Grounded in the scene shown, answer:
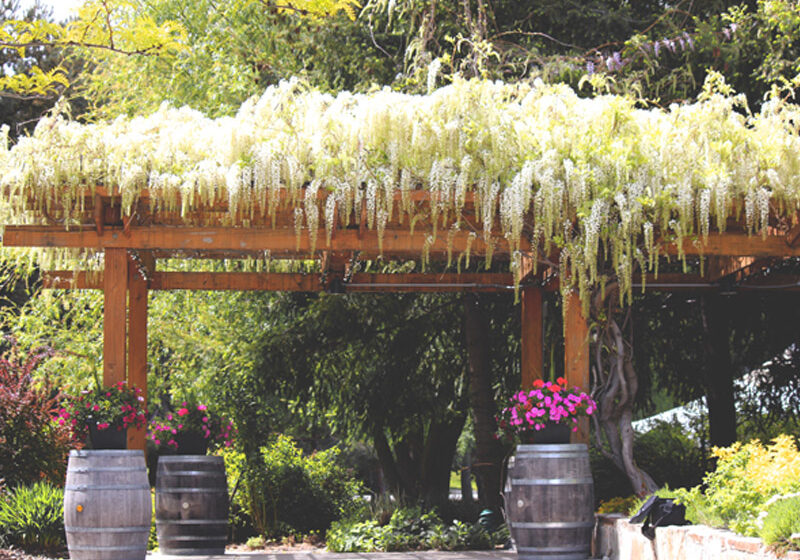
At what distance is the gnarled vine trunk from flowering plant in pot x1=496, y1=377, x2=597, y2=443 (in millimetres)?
458

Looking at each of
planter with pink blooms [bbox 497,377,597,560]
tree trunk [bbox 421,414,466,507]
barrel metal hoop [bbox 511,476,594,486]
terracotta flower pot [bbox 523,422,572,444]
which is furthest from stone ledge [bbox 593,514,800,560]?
tree trunk [bbox 421,414,466,507]

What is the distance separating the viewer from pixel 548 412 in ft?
18.9

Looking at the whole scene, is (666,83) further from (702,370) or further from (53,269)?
(53,269)

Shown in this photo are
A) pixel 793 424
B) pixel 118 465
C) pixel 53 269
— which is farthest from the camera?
pixel 793 424

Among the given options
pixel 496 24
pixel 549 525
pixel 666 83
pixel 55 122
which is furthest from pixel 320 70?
pixel 549 525

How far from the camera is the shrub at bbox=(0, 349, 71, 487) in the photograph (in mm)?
7430

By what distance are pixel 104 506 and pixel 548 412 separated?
256 centimetres

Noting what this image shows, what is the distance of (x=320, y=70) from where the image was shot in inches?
389

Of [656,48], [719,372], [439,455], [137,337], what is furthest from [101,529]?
[656,48]

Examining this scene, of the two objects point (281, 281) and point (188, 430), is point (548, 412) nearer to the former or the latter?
point (188, 430)

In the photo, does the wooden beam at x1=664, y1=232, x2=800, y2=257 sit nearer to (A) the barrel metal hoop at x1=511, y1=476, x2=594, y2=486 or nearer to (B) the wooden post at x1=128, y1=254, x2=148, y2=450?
(A) the barrel metal hoop at x1=511, y1=476, x2=594, y2=486

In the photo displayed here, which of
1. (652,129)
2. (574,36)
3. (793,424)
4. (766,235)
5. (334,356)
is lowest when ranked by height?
(793,424)

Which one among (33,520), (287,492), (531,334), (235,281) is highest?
(235,281)

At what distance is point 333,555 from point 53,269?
11.0 ft
